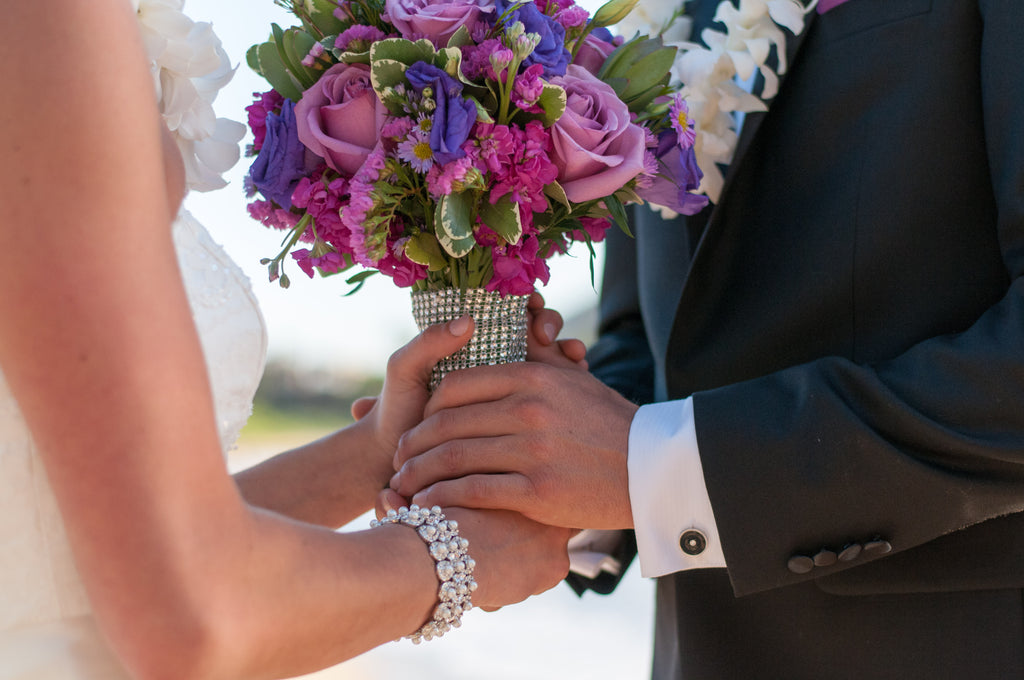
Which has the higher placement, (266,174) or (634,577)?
(266,174)

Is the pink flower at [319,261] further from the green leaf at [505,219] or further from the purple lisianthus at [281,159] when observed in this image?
the green leaf at [505,219]

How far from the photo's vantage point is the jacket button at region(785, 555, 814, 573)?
1234 mm

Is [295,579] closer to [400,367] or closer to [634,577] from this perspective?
[400,367]

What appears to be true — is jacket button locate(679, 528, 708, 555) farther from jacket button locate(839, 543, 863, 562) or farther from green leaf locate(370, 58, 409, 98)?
green leaf locate(370, 58, 409, 98)

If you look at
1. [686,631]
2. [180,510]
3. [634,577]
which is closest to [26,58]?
[180,510]

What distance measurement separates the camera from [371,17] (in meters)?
1.17

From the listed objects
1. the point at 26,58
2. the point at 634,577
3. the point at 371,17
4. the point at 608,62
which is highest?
the point at 26,58

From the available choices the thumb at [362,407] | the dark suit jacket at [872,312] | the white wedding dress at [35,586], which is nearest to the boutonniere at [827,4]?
the dark suit jacket at [872,312]

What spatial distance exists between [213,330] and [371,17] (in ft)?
1.59

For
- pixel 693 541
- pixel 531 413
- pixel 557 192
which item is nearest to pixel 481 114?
pixel 557 192

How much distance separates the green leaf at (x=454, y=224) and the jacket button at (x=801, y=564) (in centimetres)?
65

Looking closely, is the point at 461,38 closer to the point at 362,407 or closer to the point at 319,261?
the point at 319,261

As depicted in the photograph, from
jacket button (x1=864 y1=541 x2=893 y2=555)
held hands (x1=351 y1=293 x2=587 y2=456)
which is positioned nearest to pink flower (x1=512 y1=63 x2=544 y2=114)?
held hands (x1=351 y1=293 x2=587 y2=456)

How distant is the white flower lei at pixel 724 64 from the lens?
1.47 meters
